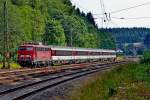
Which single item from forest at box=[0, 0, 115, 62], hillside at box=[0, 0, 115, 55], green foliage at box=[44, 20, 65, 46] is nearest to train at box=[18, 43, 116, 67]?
forest at box=[0, 0, 115, 62]

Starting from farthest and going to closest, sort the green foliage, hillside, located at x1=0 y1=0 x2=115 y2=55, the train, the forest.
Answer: the green foliage, hillside, located at x1=0 y1=0 x2=115 y2=55, the forest, the train

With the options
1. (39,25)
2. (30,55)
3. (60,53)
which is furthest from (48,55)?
(39,25)

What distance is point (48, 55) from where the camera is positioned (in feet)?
226

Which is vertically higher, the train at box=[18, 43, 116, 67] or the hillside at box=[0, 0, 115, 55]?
the hillside at box=[0, 0, 115, 55]

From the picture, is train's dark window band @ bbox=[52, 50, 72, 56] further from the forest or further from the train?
the forest

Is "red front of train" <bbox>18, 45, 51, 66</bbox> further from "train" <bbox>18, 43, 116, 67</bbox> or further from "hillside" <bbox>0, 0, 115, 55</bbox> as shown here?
"hillside" <bbox>0, 0, 115, 55</bbox>

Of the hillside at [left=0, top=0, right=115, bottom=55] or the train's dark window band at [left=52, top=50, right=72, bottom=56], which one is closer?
the train's dark window band at [left=52, top=50, right=72, bottom=56]

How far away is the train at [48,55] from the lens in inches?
2452

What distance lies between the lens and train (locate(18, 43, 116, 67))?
204 ft

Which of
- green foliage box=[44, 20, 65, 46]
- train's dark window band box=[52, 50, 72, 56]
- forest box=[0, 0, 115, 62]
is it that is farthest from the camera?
green foliage box=[44, 20, 65, 46]

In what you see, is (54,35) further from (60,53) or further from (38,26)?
(60,53)

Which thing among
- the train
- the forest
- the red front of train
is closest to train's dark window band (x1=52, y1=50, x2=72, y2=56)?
the train

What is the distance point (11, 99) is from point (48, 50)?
47236 millimetres

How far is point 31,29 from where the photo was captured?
94125 mm
